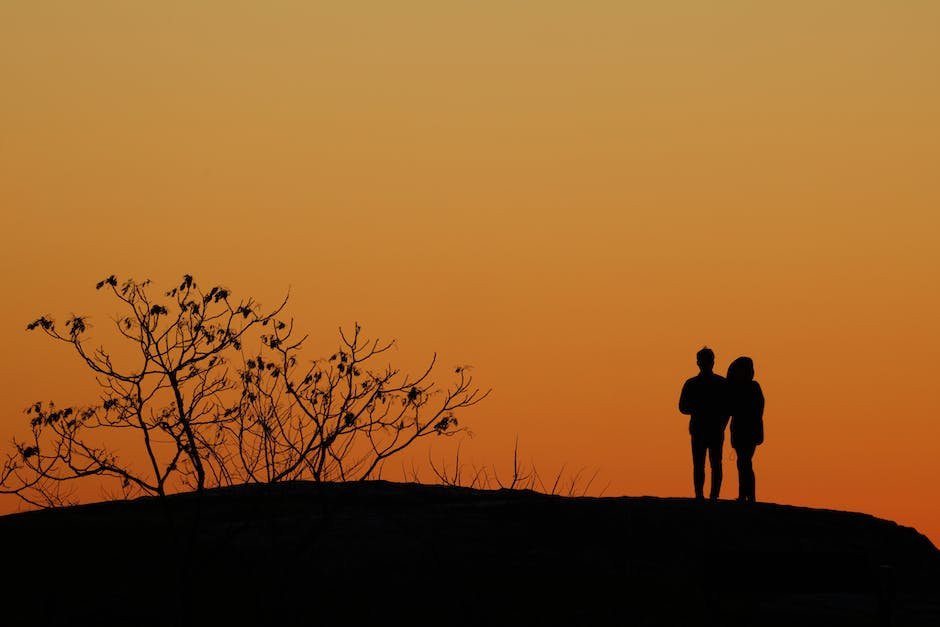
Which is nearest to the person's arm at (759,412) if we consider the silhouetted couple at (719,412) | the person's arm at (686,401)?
the silhouetted couple at (719,412)

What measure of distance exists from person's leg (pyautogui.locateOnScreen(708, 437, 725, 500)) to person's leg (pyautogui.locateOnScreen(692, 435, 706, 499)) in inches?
5.1

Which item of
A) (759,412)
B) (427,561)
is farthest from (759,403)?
(427,561)

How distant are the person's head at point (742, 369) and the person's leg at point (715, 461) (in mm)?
921

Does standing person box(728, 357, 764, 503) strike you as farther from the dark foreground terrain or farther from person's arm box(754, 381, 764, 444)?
the dark foreground terrain

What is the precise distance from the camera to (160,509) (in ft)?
72.4

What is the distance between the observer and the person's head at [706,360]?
20.1m

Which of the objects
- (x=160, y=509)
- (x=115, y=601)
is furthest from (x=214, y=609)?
(x=160, y=509)

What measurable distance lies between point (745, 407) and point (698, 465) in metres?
1.08

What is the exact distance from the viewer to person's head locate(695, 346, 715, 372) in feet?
66.1

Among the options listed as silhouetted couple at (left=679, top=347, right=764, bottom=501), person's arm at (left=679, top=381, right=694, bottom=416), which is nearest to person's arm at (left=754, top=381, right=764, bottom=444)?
silhouetted couple at (left=679, top=347, right=764, bottom=501)

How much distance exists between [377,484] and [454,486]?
1318 millimetres

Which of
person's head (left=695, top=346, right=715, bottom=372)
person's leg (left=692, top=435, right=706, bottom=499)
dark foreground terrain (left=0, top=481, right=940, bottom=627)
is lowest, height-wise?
dark foreground terrain (left=0, top=481, right=940, bottom=627)

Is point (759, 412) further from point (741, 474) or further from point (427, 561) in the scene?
point (427, 561)

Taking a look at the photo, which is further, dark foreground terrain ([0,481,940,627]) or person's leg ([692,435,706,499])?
person's leg ([692,435,706,499])
